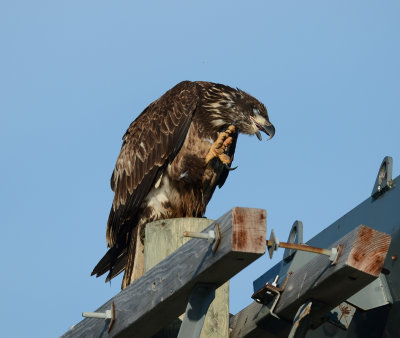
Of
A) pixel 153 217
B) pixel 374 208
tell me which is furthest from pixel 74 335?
pixel 153 217

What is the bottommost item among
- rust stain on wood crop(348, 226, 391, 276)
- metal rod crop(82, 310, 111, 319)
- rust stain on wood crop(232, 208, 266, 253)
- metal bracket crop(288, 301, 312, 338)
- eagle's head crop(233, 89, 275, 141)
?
metal bracket crop(288, 301, 312, 338)

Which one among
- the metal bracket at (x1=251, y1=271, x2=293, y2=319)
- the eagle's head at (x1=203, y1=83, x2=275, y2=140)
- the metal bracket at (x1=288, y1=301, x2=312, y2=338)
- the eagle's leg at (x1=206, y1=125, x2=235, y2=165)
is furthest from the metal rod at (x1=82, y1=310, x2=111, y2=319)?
the eagle's head at (x1=203, y1=83, x2=275, y2=140)

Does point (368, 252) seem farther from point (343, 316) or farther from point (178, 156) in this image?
point (178, 156)

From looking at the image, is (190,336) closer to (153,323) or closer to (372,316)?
(153,323)

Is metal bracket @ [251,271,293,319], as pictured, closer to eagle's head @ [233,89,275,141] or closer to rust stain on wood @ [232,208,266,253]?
rust stain on wood @ [232,208,266,253]

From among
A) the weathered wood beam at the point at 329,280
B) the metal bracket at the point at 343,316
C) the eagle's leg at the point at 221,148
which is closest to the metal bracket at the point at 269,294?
the weathered wood beam at the point at 329,280

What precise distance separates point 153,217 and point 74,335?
10.4 ft

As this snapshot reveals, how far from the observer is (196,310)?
11.8ft

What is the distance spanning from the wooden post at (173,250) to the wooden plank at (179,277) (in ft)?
1.69

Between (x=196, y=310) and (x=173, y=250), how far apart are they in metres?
1.08

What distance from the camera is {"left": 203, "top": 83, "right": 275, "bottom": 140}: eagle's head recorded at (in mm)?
7980

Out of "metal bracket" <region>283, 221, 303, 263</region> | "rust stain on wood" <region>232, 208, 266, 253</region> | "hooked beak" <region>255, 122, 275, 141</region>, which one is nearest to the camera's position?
"rust stain on wood" <region>232, 208, 266, 253</region>

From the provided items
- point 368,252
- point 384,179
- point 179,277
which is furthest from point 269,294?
point 384,179

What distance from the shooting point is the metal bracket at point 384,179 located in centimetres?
509
